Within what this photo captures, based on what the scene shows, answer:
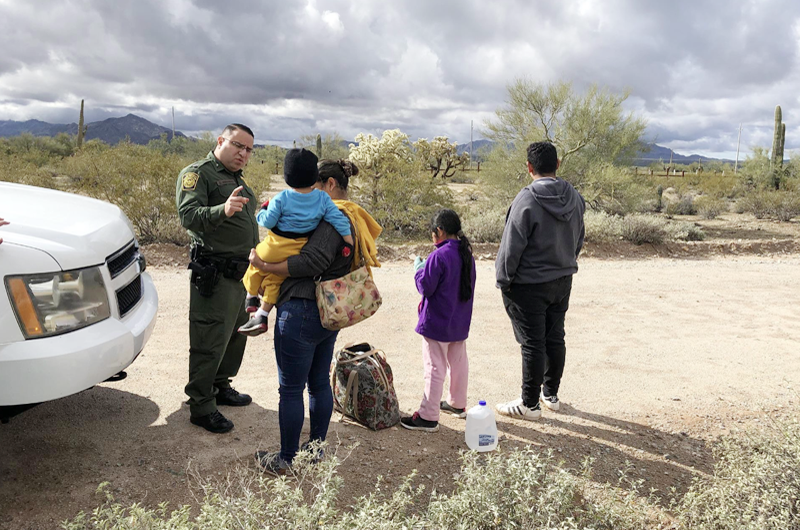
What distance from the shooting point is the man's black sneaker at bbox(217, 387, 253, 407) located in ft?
14.2

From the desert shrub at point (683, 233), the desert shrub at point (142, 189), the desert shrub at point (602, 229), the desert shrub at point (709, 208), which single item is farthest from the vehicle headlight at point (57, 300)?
the desert shrub at point (709, 208)

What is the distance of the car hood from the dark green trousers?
592 millimetres

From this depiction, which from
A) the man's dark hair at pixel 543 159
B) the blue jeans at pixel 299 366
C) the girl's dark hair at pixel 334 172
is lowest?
the blue jeans at pixel 299 366

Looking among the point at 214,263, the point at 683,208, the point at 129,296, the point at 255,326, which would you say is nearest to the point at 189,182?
the point at 214,263

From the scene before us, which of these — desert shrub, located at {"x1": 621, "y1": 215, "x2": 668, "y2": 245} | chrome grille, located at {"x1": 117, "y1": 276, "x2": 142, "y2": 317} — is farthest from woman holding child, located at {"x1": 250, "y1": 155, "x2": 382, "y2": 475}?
desert shrub, located at {"x1": 621, "y1": 215, "x2": 668, "y2": 245}

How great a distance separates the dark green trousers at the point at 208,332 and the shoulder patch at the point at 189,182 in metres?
0.59

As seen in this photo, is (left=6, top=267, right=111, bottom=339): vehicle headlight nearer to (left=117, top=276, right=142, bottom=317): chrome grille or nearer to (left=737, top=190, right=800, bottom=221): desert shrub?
(left=117, top=276, right=142, bottom=317): chrome grille

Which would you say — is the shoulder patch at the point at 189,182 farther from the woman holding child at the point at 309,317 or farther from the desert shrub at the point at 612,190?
the desert shrub at the point at 612,190

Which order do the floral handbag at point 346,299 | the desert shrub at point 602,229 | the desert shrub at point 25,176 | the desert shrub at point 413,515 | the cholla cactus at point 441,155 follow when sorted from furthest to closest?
the cholla cactus at point 441,155
the desert shrub at point 25,176
the desert shrub at point 602,229
the floral handbag at point 346,299
the desert shrub at point 413,515

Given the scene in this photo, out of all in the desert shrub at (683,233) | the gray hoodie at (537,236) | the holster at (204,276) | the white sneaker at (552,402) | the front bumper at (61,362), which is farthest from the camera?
the desert shrub at (683,233)

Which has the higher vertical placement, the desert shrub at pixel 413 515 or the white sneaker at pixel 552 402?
the desert shrub at pixel 413 515

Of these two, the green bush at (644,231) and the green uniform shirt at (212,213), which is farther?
the green bush at (644,231)

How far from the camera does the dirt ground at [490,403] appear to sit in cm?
332

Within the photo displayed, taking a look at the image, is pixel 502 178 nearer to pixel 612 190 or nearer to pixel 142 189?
pixel 612 190
